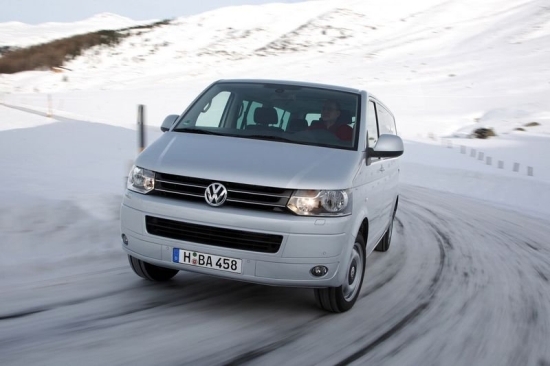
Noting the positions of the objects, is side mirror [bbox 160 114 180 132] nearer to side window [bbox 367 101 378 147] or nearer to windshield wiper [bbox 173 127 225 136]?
windshield wiper [bbox 173 127 225 136]

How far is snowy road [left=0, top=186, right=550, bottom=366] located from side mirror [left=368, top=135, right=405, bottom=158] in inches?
51.5

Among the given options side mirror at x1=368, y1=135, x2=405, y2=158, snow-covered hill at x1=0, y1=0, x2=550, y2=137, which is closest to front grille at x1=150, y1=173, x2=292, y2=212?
side mirror at x1=368, y1=135, x2=405, y2=158

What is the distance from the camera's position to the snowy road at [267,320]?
14.0ft

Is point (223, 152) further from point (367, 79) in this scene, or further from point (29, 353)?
point (367, 79)

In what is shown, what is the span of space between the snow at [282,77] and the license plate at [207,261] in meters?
0.51

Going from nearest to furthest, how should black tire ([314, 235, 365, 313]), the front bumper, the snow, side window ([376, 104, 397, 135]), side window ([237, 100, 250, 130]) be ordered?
the front bumper → black tire ([314, 235, 365, 313]) → side window ([237, 100, 250, 130]) → side window ([376, 104, 397, 135]) → the snow

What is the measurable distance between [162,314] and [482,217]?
8.58 meters

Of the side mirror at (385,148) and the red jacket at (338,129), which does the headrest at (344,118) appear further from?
the side mirror at (385,148)

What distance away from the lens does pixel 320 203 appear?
4.75 m

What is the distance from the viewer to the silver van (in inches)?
183

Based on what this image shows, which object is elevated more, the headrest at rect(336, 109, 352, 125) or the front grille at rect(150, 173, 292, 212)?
the headrest at rect(336, 109, 352, 125)

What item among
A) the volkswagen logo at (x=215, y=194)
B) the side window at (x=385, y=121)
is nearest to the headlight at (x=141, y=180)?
the volkswagen logo at (x=215, y=194)

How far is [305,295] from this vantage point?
227 inches

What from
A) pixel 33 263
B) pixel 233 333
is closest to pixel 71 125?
pixel 33 263
